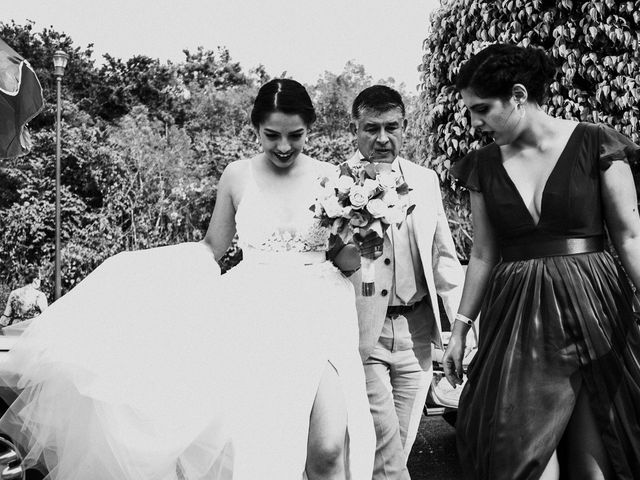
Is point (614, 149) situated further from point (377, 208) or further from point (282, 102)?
point (282, 102)

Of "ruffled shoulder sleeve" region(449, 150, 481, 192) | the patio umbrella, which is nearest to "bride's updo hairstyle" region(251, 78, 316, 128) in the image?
"ruffled shoulder sleeve" region(449, 150, 481, 192)

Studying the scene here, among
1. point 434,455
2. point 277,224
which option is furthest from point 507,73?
point 434,455

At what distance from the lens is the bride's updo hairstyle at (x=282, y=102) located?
4.04 m

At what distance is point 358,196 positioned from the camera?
3.85m

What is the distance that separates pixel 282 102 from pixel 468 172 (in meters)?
1.09

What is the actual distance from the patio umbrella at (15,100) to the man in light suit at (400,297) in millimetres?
3804

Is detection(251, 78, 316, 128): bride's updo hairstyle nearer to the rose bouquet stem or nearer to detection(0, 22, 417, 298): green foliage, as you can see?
the rose bouquet stem

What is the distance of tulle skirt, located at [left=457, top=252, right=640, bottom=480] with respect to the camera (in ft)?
9.78

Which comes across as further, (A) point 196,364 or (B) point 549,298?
(A) point 196,364

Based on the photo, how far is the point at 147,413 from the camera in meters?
3.45

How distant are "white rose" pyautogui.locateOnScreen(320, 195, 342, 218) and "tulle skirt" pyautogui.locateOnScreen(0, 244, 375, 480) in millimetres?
345

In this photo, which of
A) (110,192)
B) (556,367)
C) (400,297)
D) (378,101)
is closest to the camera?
(556,367)

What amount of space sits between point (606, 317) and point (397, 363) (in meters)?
1.52

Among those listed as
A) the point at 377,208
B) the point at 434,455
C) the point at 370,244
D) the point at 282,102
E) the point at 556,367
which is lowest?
the point at 434,455
